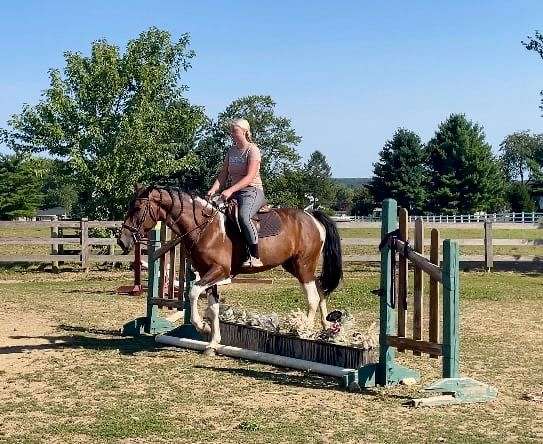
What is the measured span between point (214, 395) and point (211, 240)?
94.6 inches

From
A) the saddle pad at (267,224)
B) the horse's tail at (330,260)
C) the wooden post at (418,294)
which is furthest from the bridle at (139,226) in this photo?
the wooden post at (418,294)

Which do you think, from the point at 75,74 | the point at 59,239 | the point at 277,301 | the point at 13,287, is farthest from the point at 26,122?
the point at 277,301

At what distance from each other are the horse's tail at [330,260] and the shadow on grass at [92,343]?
92.9 inches

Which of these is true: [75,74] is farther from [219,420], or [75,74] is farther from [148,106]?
[219,420]

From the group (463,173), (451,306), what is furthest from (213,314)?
(463,173)

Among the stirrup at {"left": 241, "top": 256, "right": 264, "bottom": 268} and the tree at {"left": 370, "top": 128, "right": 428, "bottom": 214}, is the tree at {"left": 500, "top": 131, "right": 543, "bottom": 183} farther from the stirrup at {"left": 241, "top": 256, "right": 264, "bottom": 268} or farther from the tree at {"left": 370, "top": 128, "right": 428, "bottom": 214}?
the stirrup at {"left": 241, "top": 256, "right": 264, "bottom": 268}

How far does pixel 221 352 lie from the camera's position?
9023 millimetres

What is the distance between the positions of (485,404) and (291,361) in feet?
7.41

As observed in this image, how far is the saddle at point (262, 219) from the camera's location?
9000mm

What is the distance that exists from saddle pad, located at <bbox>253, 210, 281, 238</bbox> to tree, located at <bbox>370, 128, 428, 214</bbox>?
67.9 metres

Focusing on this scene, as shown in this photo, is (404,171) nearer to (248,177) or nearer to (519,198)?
(519,198)

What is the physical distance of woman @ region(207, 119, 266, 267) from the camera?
880 cm

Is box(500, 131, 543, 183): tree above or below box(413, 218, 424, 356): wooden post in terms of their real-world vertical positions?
above

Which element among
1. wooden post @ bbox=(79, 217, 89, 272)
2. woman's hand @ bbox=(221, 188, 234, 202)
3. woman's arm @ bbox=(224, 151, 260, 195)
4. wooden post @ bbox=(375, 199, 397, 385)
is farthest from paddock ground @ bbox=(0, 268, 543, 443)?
wooden post @ bbox=(79, 217, 89, 272)
